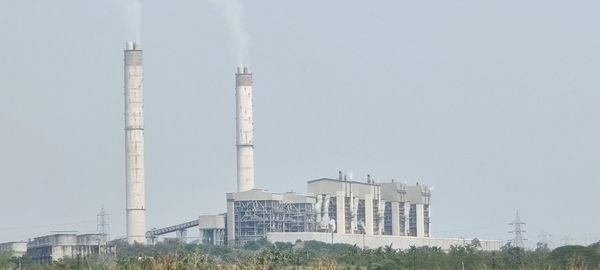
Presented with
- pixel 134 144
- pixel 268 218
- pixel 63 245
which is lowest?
pixel 63 245

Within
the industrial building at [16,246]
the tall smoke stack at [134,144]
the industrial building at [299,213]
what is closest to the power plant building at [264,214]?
the industrial building at [299,213]

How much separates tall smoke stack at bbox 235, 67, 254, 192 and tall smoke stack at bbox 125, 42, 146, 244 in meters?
8.37

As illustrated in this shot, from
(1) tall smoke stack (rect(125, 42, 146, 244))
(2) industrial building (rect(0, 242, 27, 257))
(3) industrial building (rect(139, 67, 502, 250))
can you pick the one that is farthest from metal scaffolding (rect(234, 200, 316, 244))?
(2) industrial building (rect(0, 242, 27, 257))

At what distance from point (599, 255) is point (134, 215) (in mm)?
44922

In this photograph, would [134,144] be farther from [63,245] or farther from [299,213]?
[299,213]

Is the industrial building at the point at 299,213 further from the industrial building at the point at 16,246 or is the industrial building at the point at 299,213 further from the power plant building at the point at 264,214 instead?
the industrial building at the point at 16,246

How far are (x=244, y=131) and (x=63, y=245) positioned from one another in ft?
51.8

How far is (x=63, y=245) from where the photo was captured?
92.4 metres

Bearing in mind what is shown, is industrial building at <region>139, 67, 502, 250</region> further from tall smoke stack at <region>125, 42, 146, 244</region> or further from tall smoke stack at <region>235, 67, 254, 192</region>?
tall smoke stack at <region>125, 42, 146, 244</region>

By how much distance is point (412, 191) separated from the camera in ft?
366

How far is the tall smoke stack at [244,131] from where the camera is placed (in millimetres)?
101062

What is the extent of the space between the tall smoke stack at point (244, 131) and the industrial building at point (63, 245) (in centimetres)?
1108

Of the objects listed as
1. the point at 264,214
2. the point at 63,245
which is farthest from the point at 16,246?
the point at 264,214

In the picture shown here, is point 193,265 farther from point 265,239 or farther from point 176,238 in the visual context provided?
point 176,238
